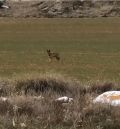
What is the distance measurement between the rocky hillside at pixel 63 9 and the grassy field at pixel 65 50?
26619 millimetres

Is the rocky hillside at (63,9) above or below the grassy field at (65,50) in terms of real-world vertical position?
below

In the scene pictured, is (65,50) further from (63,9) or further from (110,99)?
(63,9)

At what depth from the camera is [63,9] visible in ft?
318

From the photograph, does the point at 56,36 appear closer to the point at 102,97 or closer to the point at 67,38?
the point at 67,38

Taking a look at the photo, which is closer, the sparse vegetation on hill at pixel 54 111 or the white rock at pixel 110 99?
the sparse vegetation on hill at pixel 54 111

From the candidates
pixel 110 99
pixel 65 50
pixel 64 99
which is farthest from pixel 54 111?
pixel 65 50

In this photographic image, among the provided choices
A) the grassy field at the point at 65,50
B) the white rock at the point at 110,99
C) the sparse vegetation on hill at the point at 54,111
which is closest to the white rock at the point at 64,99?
the sparse vegetation on hill at the point at 54,111

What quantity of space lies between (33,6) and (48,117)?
89.4m

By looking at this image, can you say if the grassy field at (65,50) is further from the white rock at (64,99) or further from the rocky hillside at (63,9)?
the rocky hillside at (63,9)

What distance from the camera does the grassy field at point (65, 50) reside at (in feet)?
83.1

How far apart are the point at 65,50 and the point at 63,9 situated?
196 ft

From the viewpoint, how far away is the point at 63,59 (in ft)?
103

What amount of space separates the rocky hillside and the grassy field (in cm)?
2662

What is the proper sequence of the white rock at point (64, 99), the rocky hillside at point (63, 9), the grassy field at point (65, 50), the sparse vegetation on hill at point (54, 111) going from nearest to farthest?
the sparse vegetation on hill at point (54, 111), the white rock at point (64, 99), the grassy field at point (65, 50), the rocky hillside at point (63, 9)
